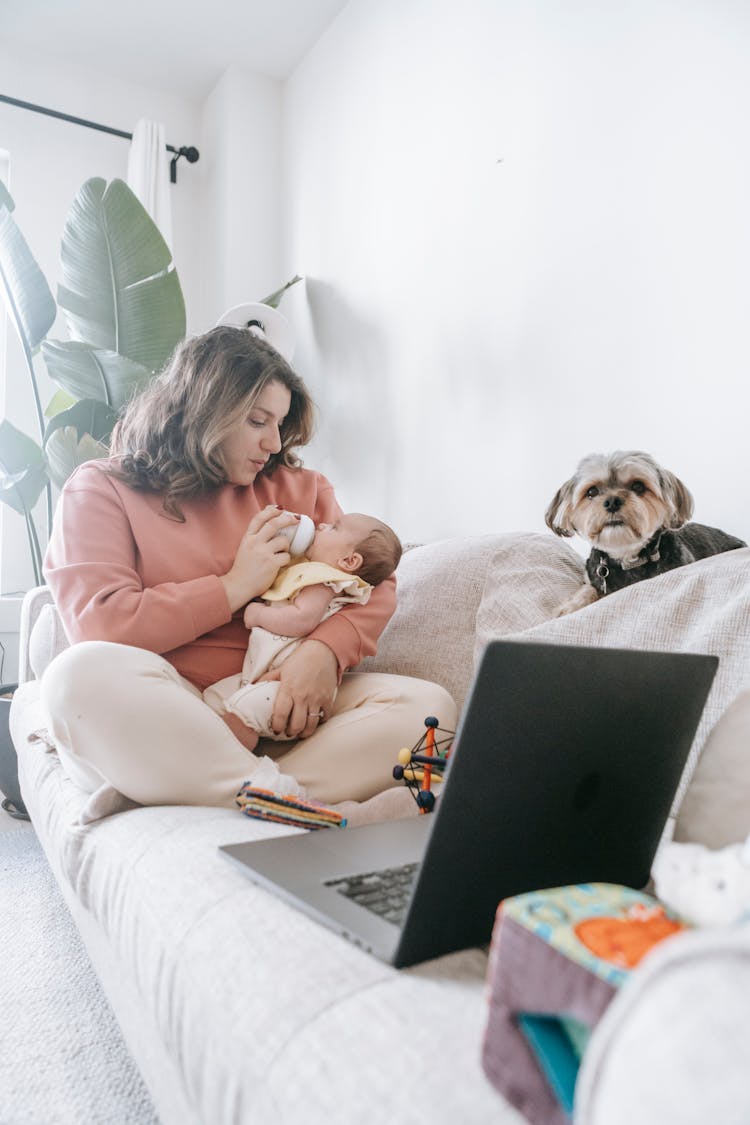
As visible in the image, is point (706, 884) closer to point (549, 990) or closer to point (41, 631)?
point (549, 990)

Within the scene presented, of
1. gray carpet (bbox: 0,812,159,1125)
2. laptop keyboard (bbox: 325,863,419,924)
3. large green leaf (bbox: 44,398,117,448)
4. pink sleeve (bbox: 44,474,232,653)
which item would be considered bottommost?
gray carpet (bbox: 0,812,159,1125)

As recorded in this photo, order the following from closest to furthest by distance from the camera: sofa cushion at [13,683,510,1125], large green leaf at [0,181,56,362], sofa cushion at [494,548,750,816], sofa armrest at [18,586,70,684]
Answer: sofa cushion at [13,683,510,1125], sofa cushion at [494,548,750,816], sofa armrest at [18,586,70,684], large green leaf at [0,181,56,362]

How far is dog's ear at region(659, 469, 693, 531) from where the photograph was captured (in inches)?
51.9

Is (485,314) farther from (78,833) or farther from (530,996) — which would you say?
(530,996)

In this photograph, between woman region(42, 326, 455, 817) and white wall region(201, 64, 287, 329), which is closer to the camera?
woman region(42, 326, 455, 817)

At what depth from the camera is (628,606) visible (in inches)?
48.4

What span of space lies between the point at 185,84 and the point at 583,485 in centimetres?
291

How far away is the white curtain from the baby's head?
6.90 ft

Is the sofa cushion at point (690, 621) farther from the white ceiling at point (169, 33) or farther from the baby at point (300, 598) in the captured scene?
the white ceiling at point (169, 33)

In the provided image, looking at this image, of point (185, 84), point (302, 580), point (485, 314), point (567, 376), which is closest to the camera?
point (302, 580)

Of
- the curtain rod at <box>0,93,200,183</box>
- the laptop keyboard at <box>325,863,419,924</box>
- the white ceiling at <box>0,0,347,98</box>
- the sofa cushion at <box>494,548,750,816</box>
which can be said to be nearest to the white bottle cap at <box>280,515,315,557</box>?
the sofa cushion at <box>494,548,750,816</box>

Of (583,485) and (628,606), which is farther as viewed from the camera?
(583,485)

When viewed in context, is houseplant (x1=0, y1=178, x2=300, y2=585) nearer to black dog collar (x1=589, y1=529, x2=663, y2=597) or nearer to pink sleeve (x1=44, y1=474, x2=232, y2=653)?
pink sleeve (x1=44, y1=474, x2=232, y2=653)

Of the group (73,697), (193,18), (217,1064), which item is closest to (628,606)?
(73,697)
